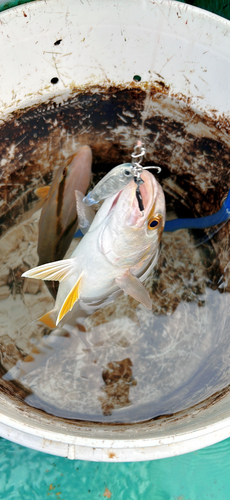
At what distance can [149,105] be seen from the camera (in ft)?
6.07

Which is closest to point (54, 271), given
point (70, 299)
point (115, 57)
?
point (70, 299)

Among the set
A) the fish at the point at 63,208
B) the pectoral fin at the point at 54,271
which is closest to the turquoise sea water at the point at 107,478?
the pectoral fin at the point at 54,271

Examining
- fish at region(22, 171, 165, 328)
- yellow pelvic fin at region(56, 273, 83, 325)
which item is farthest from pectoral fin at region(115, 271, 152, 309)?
yellow pelvic fin at region(56, 273, 83, 325)

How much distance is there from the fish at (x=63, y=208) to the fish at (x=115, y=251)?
0.19 meters

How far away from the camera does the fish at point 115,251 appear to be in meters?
1.22

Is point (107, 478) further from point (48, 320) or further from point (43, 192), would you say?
point (43, 192)

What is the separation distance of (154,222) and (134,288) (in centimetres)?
26

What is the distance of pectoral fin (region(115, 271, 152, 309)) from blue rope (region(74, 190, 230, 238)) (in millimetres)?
535

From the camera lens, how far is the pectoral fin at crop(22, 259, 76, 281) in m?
1.36

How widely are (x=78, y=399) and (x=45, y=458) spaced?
0.90 feet

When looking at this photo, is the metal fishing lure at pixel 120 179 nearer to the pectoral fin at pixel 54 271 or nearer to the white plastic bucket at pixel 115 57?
the pectoral fin at pixel 54 271

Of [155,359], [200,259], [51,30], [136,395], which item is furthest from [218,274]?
[51,30]

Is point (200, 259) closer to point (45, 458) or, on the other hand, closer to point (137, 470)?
point (137, 470)

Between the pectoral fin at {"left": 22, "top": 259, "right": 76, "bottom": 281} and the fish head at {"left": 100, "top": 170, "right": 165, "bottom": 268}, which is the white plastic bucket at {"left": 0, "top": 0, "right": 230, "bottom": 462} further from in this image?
the fish head at {"left": 100, "top": 170, "right": 165, "bottom": 268}
